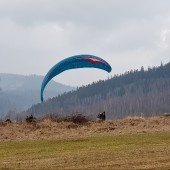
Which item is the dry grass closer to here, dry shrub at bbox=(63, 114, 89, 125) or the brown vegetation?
the brown vegetation

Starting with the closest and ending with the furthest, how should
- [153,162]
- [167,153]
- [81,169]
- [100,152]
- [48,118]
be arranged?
[81,169], [153,162], [167,153], [100,152], [48,118]

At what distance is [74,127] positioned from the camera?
136ft

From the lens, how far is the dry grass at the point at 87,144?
19125mm

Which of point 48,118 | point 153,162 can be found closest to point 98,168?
point 153,162

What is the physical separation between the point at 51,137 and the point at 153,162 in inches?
756

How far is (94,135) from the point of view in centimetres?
3756

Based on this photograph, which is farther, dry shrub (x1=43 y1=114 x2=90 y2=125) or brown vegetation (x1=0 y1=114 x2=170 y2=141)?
dry shrub (x1=43 y1=114 x2=90 y2=125)

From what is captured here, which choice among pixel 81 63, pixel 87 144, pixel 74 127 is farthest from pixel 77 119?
pixel 87 144

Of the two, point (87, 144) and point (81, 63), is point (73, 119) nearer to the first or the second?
point (81, 63)

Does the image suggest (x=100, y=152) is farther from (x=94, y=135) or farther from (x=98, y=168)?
(x=94, y=135)

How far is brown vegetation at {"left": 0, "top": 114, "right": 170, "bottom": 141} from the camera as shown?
38031 mm

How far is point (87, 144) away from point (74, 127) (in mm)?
12161

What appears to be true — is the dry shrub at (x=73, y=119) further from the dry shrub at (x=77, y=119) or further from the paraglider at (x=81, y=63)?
the paraglider at (x=81, y=63)

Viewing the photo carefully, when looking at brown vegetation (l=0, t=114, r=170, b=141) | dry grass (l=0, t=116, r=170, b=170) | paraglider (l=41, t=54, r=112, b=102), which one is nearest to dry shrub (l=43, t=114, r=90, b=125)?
brown vegetation (l=0, t=114, r=170, b=141)
